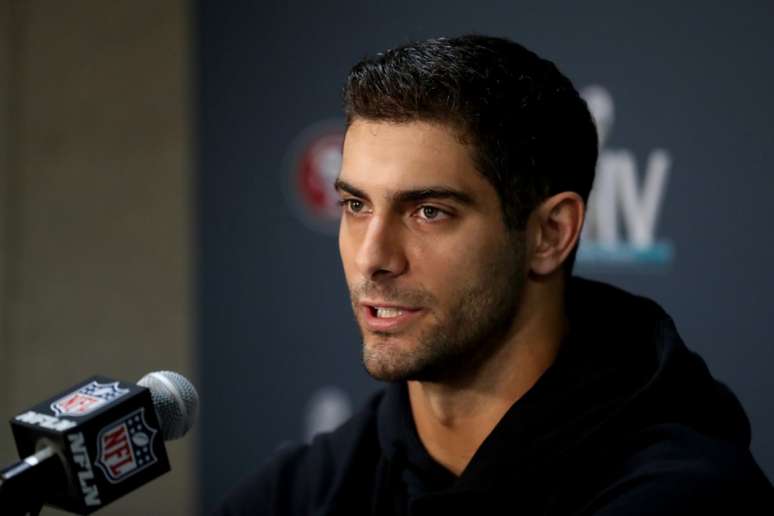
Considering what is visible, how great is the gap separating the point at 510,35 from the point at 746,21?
0.58 meters

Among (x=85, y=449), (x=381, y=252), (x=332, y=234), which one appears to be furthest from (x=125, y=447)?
(x=332, y=234)

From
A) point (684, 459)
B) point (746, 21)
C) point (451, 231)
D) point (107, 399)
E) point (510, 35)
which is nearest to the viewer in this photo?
point (107, 399)

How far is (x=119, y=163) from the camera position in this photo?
3350 mm

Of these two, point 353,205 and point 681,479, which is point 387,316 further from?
point 681,479

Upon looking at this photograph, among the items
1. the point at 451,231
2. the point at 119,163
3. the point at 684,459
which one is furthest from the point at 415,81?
the point at 119,163

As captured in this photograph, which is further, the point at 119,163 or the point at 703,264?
the point at 119,163

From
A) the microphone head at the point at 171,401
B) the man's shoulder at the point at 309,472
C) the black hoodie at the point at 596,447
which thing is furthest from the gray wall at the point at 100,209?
the microphone head at the point at 171,401

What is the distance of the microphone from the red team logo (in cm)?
202

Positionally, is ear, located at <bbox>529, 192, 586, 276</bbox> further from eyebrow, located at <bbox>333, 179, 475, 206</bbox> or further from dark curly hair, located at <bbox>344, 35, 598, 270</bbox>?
eyebrow, located at <bbox>333, 179, 475, 206</bbox>

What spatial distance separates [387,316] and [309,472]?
0.32 m

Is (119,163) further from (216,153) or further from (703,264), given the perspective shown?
(703,264)

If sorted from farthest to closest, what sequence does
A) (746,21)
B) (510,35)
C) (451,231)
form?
(510,35), (746,21), (451,231)

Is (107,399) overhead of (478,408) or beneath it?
overhead

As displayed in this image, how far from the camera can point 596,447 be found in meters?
1.22
